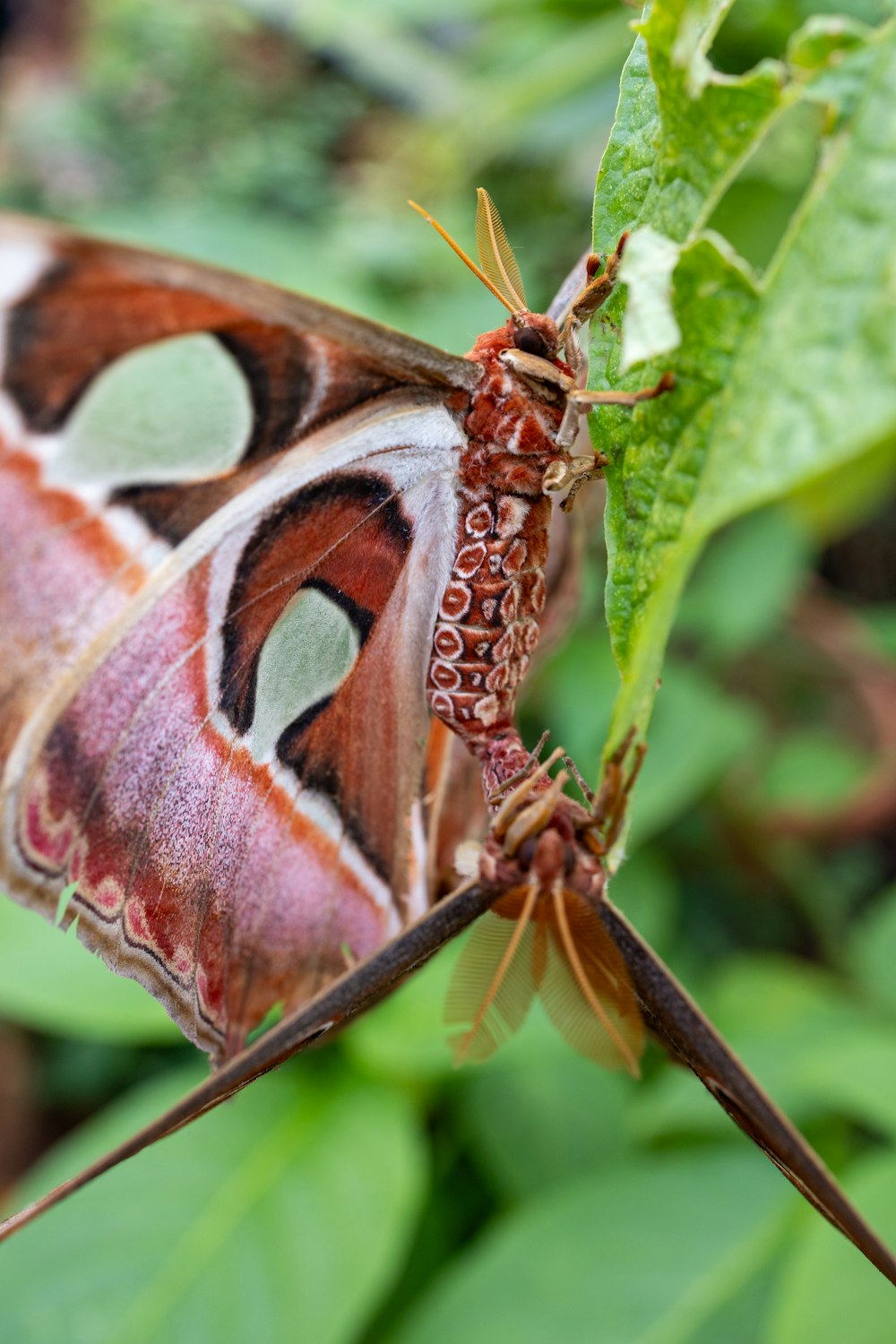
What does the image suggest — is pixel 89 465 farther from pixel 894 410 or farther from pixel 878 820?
pixel 878 820

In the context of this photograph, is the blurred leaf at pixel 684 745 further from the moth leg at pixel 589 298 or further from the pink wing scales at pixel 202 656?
the moth leg at pixel 589 298

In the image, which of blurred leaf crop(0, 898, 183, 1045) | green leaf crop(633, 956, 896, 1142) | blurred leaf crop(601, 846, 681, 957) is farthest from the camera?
blurred leaf crop(601, 846, 681, 957)

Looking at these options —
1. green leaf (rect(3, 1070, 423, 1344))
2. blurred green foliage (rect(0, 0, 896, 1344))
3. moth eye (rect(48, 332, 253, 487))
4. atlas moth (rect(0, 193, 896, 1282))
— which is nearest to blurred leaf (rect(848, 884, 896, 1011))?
blurred green foliage (rect(0, 0, 896, 1344))

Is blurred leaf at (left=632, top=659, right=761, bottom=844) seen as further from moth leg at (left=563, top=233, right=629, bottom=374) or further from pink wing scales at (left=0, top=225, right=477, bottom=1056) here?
moth leg at (left=563, top=233, right=629, bottom=374)

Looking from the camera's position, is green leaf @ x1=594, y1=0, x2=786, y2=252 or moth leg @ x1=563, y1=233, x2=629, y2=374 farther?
moth leg @ x1=563, y1=233, x2=629, y2=374

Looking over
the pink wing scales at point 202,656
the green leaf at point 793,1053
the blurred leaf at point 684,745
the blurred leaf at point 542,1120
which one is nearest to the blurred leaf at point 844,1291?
the green leaf at point 793,1053

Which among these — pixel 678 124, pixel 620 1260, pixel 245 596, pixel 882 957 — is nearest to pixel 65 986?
pixel 620 1260

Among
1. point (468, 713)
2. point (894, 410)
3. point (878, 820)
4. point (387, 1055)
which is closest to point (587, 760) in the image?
point (387, 1055)
